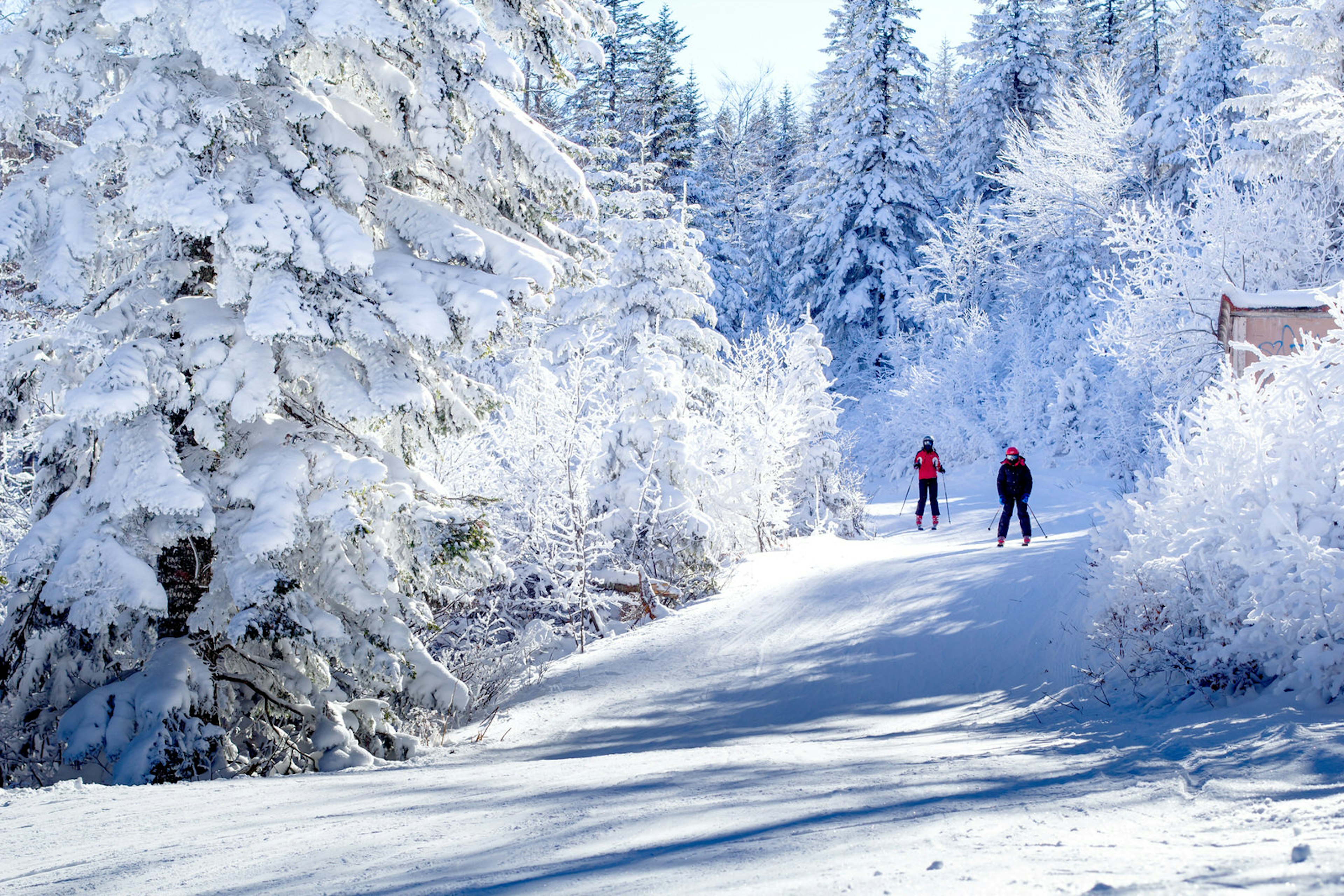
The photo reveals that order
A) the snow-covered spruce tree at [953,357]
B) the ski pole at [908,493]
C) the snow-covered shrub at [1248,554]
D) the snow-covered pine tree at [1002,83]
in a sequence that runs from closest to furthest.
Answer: the snow-covered shrub at [1248,554] → the ski pole at [908,493] → the snow-covered spruce tree at [953,357] → the snow-covered pine tree at [1002,83]

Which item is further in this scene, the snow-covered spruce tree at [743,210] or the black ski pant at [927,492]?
the snow-covered spruce tree at [743,210]

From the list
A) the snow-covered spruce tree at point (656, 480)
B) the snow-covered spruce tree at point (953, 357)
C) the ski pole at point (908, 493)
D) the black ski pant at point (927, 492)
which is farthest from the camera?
the snow-covered spruce tree at point (953, 357)

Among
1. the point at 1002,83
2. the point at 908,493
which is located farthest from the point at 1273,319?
the point at 1002,83

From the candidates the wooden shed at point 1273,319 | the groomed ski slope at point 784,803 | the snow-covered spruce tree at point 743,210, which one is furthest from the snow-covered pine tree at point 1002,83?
the groomed ski slope at point 784,803

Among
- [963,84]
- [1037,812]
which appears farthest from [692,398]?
[963,84]

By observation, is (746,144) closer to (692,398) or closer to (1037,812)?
(692,398)

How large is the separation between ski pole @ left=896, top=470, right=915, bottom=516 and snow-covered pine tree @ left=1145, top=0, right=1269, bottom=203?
37.3 feet

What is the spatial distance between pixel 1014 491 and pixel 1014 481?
142 mm

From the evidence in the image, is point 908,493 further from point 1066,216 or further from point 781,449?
point 1066,216

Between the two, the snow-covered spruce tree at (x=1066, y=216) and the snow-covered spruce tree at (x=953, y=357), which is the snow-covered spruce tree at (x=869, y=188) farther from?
the snow-covered spruce tree at (x=1066, y=216)

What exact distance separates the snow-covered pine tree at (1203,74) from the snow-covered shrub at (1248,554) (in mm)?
23905

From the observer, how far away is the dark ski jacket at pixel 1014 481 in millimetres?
12859

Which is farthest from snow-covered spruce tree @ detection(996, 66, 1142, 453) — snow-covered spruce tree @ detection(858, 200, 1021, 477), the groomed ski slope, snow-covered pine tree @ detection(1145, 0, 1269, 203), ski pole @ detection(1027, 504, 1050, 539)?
the groomed ski slope

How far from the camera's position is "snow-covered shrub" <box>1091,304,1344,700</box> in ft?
16.9
